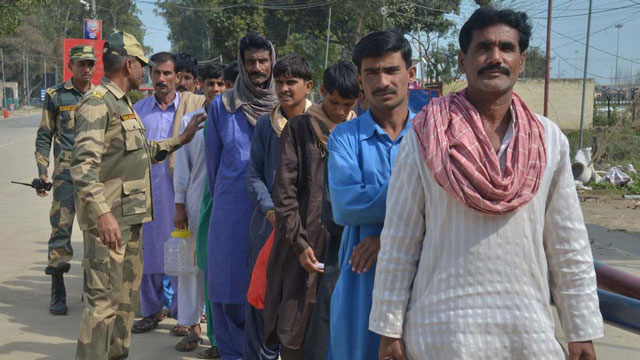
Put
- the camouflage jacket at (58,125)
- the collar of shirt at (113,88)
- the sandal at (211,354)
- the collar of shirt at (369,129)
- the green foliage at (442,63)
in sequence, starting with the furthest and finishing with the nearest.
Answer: the green foliage at (442,63), the camouflage jacket at (58,125), the sandal at (211,354), the collar of shirt at (113,88), the collar of shirt at (369,129)

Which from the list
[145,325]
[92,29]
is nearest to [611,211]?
[145,325]

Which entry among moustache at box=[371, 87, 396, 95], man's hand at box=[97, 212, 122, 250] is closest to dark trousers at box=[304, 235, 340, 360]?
moustache at box=[371, 87, 396, 95]

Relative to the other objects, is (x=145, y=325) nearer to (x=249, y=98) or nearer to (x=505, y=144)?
(x=249, y=98)

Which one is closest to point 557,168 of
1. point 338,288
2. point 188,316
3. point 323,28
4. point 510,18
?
point 510,18

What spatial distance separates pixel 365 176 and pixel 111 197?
1786 mm

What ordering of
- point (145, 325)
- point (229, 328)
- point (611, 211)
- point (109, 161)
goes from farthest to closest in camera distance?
point (611, 211) < point (145, 325) < point (229, 328) < point (109, 161)

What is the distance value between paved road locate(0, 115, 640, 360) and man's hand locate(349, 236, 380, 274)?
2677 mm

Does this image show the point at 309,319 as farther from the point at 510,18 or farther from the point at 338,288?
the point at 510,18

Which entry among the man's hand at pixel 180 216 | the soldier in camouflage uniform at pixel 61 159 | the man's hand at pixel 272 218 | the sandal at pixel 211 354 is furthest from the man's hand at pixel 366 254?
the soldier in camouflage uniform at pixel 61 159

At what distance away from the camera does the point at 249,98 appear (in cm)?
444

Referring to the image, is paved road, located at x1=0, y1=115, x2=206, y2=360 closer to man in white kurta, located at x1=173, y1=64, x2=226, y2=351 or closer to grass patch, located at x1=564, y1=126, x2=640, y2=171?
man in white kurta, located at x1=173, y1=64, x2=226, y2=351

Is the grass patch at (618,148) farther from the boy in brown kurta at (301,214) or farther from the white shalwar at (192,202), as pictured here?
the boy in brown kurta at (301,214)

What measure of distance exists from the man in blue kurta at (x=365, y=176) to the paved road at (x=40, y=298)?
2564 mm

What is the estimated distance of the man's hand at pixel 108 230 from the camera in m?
3.68
